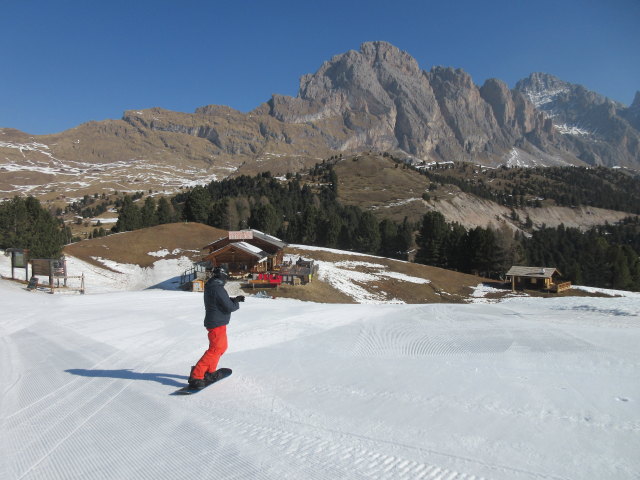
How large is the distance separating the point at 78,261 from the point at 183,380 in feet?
154

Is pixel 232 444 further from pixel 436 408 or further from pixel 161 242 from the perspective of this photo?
pixel 161 242

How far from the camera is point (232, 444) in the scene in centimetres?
437

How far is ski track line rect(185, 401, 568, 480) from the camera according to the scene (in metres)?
3.75

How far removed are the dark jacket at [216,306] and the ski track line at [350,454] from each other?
1.60 meters

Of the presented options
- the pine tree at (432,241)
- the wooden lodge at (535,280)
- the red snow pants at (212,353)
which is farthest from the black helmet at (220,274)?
the pine tree at (432,241)

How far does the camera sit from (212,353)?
6.18 meters

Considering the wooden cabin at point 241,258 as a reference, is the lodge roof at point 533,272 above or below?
below

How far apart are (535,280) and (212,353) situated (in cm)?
5160

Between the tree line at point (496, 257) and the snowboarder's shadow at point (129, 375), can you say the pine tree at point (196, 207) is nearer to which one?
the tree line at point (496, 257)

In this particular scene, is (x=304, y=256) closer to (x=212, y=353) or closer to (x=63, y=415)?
(x=212, y=353)

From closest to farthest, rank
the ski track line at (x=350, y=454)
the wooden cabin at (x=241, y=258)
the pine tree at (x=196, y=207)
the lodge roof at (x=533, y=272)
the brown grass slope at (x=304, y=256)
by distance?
the ski track line at (x=350, y=454) < the brown grass slope at (x=304, y=256) < the wooden cabin at (x=241, y=258) < the lodge roof at (x=533, y=272) < the pine tree at (x=196, y=207)

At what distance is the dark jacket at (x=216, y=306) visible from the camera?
614 cm

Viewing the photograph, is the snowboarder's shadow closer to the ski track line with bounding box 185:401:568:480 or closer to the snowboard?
the snowboard

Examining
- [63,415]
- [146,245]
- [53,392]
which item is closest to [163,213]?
[146,245]
